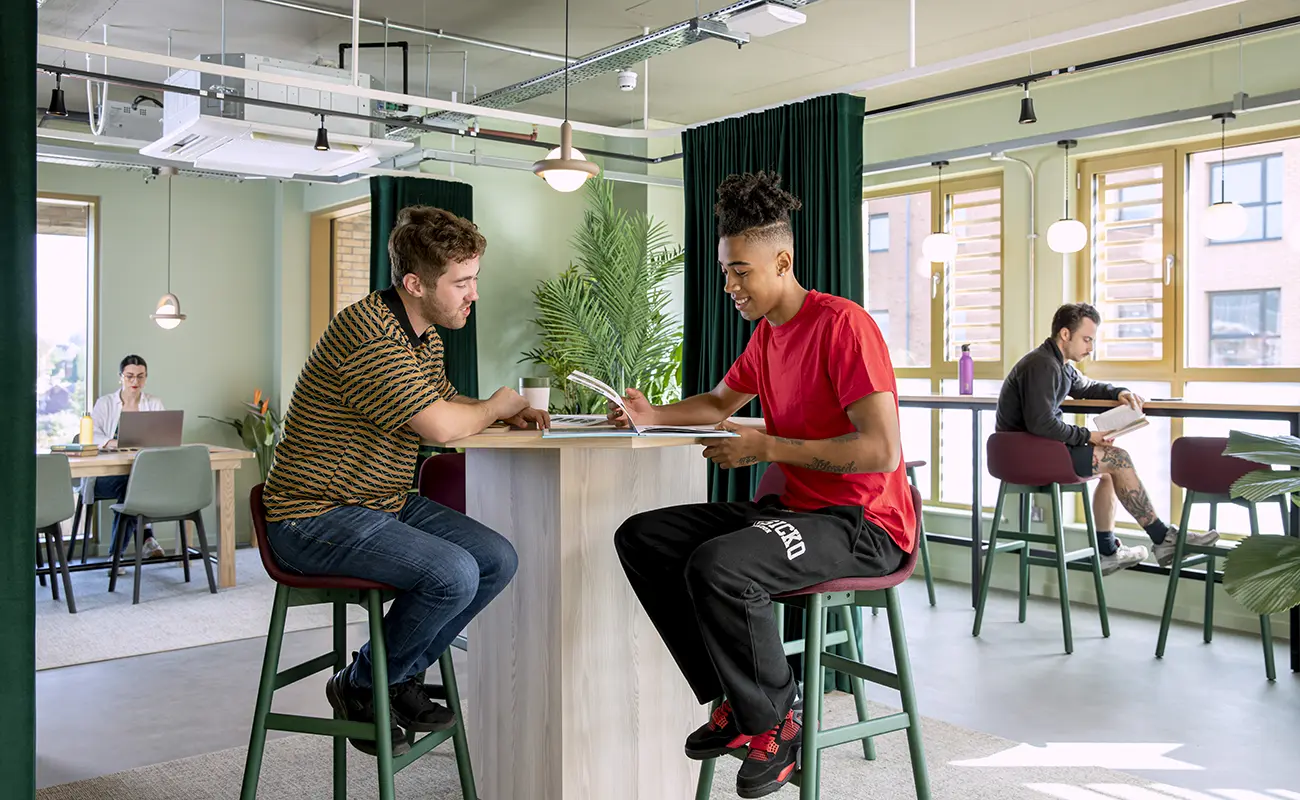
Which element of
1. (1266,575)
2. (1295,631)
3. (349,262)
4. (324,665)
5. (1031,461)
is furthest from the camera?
(349,262)

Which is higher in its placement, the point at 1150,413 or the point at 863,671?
the point at 1150,413

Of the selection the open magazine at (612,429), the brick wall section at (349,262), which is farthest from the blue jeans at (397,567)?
the brick wall section at (349,262)

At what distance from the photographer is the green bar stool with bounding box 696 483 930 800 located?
2232 millimetres

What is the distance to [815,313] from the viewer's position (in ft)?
8.13

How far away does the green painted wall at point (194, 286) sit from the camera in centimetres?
756

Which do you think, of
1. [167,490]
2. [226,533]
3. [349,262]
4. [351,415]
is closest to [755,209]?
[351,415]

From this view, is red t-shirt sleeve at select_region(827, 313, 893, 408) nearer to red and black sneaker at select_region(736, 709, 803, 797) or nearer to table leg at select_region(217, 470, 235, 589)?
red and black sneaker at select_region(736, 709, 803, 797)

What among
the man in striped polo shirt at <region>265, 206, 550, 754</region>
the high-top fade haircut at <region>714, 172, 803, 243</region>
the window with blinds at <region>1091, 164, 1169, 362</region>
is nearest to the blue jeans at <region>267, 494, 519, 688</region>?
the man in striped polo shirt at <region>265, 206, 550, 754</region>

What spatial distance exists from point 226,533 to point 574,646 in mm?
4518

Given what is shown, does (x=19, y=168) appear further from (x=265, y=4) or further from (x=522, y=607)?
(x=265, y=4)

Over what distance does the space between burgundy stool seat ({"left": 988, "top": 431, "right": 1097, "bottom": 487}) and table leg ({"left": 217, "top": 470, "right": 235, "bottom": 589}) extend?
4345 mm

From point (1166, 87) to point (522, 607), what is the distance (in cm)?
473

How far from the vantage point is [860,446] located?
2264 millimetres

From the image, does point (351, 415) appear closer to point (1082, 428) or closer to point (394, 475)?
point (394, 475)
